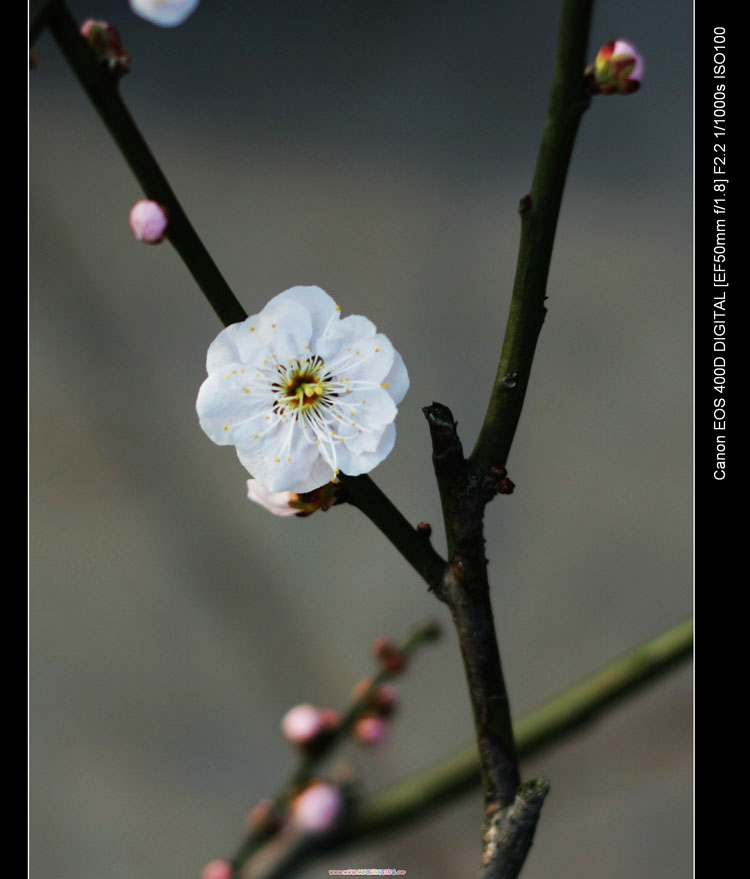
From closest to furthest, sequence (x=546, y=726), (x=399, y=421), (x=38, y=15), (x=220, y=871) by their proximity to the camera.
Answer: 1. (x=38, y=15)
2. (x=546, y=726)
3. (x=220, y=871)
4. (x=399, y=421)

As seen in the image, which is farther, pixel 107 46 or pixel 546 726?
pixel 546 726

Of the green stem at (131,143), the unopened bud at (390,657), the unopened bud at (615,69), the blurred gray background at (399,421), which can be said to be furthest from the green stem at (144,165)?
the blurred gray background at (399,421)

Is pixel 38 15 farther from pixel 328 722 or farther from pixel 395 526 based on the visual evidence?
pixel 328 722

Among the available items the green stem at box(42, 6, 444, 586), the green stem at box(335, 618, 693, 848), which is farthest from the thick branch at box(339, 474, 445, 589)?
the green stem at box(335, 618, 693, 848)

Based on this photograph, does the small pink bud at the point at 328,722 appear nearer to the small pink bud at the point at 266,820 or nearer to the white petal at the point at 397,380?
the small pink bud at the point at 266,820

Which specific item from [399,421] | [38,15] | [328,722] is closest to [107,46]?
[38,15]

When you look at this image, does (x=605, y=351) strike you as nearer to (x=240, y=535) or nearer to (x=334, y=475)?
(x=240, y=535)

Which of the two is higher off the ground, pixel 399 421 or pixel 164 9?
pixel 164 9

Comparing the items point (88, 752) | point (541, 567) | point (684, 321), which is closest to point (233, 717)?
point (88, 752)
